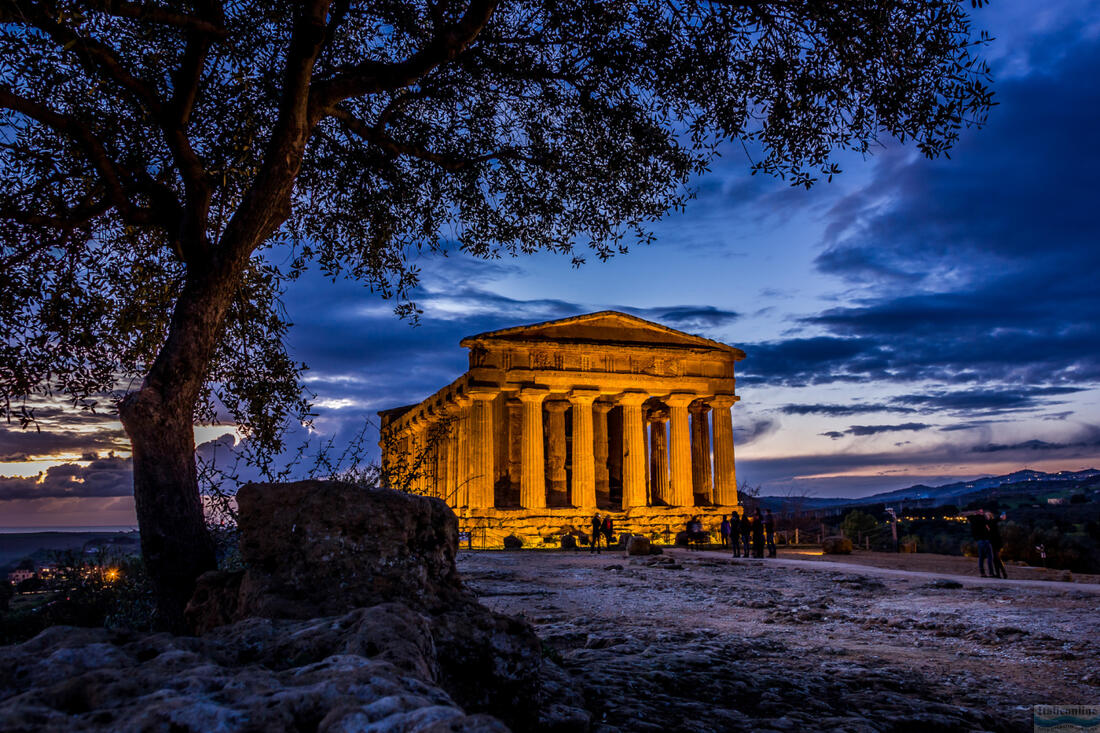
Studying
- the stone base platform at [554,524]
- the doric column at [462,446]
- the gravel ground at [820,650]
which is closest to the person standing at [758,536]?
the gravel ground at [820,650]

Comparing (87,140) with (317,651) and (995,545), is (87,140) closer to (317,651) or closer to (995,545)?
(317,651)

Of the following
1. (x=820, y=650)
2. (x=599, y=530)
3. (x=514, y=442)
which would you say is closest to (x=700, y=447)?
(x=514, y=442)

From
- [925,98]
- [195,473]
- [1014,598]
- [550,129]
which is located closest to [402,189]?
[550,129]

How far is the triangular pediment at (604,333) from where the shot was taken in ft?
100

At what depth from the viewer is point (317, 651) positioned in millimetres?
2217

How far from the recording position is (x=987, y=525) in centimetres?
1323

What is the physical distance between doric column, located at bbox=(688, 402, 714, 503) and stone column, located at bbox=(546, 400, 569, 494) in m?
6.45

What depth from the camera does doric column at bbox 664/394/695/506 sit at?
108 feet

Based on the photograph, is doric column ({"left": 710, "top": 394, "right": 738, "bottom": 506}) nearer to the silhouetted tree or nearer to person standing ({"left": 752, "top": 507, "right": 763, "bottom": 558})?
person standing ({"left": 752, "top": 507, "right": 763, "bottom": 558})

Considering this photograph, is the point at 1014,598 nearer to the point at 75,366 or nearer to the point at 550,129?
the point at 550,129

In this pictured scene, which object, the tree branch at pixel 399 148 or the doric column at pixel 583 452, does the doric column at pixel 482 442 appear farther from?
the tree branch at pixel 399 148

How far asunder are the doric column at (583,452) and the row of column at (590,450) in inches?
1.7

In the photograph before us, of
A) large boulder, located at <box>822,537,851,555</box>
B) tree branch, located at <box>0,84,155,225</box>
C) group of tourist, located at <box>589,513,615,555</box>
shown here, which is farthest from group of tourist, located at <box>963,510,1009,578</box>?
tree branch, located at <box>0,84,155,225</box>

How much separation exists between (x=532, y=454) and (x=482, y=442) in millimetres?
2245
